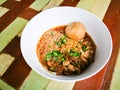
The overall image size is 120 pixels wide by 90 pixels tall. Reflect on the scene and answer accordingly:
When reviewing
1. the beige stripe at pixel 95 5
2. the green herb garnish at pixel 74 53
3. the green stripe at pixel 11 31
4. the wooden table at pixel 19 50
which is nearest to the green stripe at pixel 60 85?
the wooden table at pixel 19 50

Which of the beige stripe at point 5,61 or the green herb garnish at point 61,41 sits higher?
the beige stripe at point 5,61

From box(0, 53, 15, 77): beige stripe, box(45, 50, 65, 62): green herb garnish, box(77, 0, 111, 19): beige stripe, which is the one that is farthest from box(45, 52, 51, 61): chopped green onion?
box(77, 0, 111, 19): beige stripe

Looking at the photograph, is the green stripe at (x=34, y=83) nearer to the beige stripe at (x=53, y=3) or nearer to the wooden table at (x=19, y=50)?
the wooden table at (x=19, y=50)

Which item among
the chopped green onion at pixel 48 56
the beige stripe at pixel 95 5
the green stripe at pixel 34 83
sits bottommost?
the beige stripe at pixel 95 5

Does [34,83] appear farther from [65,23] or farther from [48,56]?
[65,23]

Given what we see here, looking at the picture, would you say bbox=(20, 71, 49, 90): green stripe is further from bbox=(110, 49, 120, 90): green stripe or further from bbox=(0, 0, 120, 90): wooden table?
bbox=(110, 49, 120, 90): green stripe
